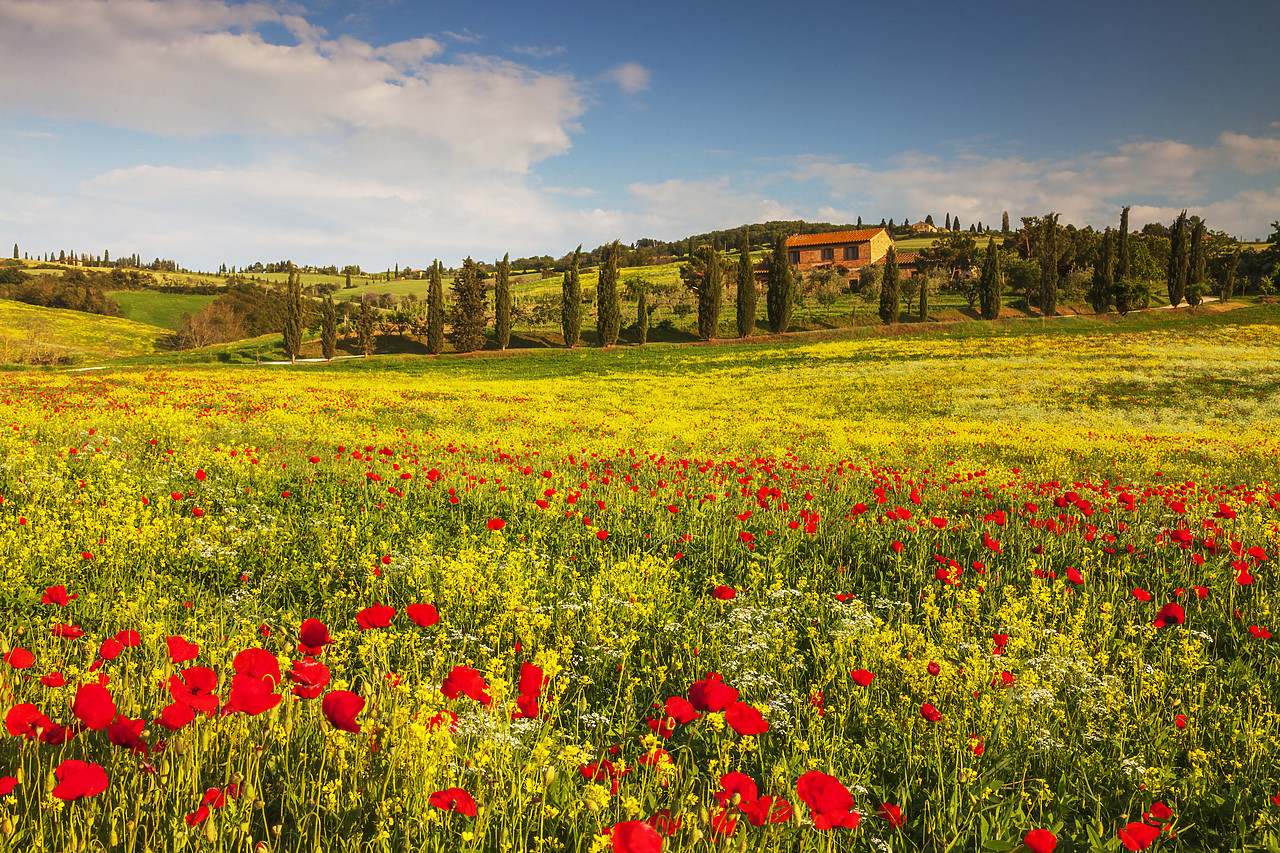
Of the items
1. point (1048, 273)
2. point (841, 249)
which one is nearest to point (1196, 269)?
point (1048, 273)

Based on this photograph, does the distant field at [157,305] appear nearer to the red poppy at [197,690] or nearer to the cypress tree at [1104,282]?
the red poppy at [197,690]

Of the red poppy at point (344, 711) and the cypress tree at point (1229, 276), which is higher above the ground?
the cypress tree at point (1229, 276)

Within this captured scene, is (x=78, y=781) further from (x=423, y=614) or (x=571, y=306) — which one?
(x=571, y=306)

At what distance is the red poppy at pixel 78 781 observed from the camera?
4.94 ft

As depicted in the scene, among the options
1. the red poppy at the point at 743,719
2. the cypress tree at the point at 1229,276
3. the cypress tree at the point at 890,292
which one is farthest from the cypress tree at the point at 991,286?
the red poppy at the point at 743,719

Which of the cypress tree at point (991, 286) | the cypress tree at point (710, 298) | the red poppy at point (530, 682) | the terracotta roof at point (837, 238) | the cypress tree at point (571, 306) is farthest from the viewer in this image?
the terracotta roof at point (837, 238)

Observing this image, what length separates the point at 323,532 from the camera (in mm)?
5293

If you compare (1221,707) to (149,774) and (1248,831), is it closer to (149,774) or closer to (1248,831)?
(1248,831)

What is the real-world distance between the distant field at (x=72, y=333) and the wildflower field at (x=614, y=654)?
235 feet

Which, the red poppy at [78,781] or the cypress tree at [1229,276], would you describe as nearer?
the red poppy at [78,781]

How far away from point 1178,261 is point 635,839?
78141mm

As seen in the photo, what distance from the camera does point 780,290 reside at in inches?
2184

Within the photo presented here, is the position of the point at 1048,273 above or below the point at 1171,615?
above

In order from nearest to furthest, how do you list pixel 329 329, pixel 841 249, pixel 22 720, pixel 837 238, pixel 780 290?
pixel 22 720 → pixel 780 290 → pixel 329 329 → pixel 841 249 → pixel 837 238
